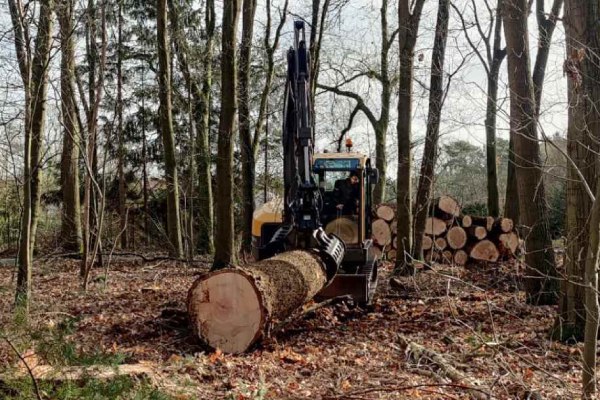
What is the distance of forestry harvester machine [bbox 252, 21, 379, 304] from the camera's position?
26.2ft

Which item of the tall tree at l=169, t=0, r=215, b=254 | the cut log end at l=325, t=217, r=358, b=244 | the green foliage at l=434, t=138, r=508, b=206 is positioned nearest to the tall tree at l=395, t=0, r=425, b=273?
the cut log end at l=325, t=217, r=358, b=244

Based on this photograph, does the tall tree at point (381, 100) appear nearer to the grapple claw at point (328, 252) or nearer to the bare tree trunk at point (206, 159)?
the bare tree trunk at point (206, 159)

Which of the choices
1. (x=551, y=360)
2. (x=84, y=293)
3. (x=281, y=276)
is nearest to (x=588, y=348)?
(x=551, y=360)

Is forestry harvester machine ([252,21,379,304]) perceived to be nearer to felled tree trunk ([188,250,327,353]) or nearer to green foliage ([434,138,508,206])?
felled tree trunk ([188,250,327,353])

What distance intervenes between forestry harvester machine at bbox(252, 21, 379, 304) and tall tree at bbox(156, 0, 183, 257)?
6.20 m

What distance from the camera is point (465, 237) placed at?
49.2 feet

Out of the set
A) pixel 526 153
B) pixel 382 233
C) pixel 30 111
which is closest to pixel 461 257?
pixel 382 233

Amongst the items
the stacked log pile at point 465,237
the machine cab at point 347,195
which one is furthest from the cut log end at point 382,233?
the machine cab at point 347,195

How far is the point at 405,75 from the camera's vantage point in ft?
39.2

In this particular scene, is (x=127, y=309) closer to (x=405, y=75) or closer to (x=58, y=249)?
(x=405, y=75)

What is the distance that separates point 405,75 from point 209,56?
29.7 feet

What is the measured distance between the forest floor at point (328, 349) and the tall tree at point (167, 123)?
17.3 feet

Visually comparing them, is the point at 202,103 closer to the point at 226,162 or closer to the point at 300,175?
the point at 226,162

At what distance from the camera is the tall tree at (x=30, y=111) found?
23.9 ft
